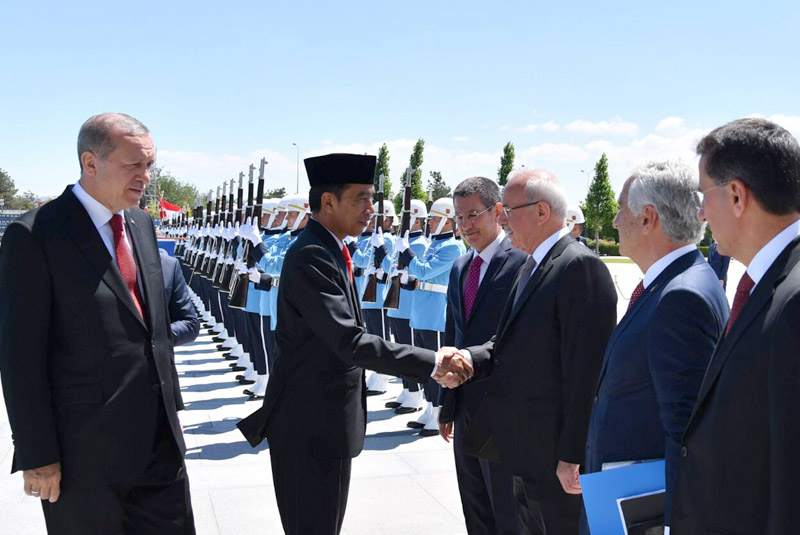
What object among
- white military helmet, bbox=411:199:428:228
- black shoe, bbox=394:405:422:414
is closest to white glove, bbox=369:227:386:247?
white military helmet, bbox=411:199:428:228

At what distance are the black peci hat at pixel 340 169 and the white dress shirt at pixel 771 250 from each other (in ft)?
5.77

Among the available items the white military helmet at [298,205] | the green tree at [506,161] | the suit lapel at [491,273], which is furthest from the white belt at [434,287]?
the green tree at [506,161]

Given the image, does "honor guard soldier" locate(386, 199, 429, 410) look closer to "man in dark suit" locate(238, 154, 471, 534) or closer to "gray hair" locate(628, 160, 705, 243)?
"man in dark suit" locate(238, 154, 471, 534)

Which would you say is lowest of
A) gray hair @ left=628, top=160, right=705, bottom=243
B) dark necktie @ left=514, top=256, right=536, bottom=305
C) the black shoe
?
the black shoe

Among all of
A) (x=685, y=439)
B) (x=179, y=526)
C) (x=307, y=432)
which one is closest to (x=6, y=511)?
(x=179, y=526)

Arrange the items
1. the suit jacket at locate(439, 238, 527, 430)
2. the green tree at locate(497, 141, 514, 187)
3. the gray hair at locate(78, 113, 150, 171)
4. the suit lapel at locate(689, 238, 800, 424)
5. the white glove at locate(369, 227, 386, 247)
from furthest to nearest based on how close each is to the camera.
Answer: the green tree at locate(497, 141, 514, 187) < the white glove at locate(369, 227, 386, 247) < the suit jacket at locate(439, 238, 527, 430) < the gray hair at locate(78, 113, 150, 171) < the suit lapel at locate(689, 238, 800, 424)

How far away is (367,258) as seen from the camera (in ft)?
33.5

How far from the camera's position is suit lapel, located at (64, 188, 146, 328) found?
8.41 feet

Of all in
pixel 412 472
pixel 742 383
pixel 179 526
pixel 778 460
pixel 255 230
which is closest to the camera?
pixel 778 460

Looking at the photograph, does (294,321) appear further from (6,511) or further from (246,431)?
(6,511)

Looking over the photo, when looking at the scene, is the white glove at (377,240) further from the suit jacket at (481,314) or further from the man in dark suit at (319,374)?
the man in dark suit at (319,374)

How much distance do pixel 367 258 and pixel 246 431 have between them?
7.32m

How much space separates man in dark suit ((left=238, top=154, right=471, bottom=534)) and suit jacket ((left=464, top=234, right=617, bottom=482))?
0.40 m

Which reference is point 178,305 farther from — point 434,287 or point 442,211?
point 442,211
